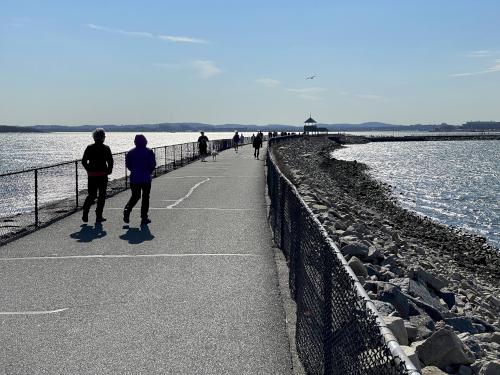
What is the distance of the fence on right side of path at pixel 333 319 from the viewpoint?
2875 mm

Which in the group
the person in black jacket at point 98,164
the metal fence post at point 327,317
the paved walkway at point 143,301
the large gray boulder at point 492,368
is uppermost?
the person in black jacket at point 98,164

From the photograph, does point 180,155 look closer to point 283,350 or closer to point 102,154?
point 102,154

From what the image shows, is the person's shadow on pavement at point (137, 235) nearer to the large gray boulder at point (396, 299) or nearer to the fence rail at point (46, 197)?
the fence rail at point (46, 197)

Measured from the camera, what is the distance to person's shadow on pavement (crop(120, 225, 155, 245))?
10969 millimetres

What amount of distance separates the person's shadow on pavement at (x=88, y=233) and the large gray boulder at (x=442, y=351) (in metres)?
6.99

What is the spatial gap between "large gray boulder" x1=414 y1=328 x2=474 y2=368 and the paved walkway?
1.37 metres

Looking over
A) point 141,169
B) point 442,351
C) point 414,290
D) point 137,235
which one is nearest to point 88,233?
point 137,235

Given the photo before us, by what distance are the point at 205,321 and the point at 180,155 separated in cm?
3010

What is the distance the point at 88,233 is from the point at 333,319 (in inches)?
321

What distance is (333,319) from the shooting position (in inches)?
178

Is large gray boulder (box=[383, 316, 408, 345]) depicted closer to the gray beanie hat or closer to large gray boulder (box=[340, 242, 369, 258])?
large gray boulder (box=[340, 242, 369, 258])

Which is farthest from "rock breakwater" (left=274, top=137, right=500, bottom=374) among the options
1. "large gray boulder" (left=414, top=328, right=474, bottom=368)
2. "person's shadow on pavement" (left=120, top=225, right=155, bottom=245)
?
"person's shadow on pavement" (left=120, top=225, right=155, bottom=245)

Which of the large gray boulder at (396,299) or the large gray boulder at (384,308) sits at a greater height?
the large gray boulder at (384,308)

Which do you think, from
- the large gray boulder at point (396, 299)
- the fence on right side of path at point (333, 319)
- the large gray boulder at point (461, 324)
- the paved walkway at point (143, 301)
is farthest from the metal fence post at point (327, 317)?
the large gray boulder at point (461, 324)
